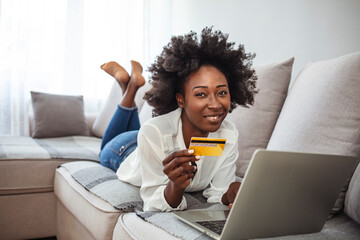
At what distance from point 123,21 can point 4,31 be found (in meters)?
1.11

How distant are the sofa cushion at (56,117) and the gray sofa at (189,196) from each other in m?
0.38

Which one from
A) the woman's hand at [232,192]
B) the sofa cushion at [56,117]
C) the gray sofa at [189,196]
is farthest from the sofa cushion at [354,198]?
the sofa cushion at [56,117]

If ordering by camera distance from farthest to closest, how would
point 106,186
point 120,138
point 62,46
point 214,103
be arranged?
point 62,46 → point 120,138 → point 106,186 → point 214,103

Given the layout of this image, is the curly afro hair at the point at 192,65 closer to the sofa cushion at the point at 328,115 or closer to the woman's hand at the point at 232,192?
the sofa cushion at the point at 328,115

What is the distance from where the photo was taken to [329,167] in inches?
29.0

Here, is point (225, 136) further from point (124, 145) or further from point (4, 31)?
point (4, 31)

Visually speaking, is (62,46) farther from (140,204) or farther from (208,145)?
(208,145)

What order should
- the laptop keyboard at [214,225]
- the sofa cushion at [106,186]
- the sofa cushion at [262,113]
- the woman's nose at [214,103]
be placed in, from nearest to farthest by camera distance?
the laptop keyboard at [214,225], the woman's nose at [214,103], the sofa cushion at [106,186], the sofa cushion at [262,113]

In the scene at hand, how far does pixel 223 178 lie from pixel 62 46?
→ 8.20 ft

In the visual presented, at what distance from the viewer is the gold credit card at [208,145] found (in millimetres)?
762

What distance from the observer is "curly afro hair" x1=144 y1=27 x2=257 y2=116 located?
1.15m

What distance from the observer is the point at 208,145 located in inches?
30.1

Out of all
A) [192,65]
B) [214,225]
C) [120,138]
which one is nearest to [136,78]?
[120,138]

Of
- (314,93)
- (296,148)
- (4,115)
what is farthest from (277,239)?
(4,115)
